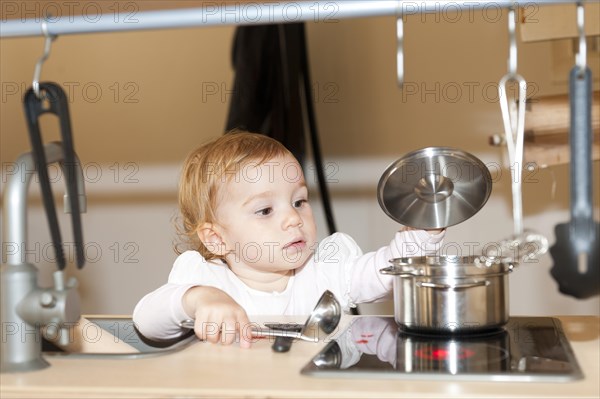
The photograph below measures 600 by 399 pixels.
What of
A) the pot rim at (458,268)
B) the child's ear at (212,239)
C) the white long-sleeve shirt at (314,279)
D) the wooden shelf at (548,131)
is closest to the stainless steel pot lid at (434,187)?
the pot rim at (458,268)

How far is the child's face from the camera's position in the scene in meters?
1.30

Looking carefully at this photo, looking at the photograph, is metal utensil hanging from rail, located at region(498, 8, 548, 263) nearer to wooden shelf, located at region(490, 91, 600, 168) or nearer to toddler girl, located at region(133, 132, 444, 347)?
toddler girl, located at region(133, 132, 444, 347)

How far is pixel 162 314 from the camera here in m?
1.11

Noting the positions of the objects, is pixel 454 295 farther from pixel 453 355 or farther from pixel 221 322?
pixel 221 322

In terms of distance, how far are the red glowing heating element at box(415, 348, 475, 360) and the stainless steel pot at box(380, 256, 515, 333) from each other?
0.21 ft

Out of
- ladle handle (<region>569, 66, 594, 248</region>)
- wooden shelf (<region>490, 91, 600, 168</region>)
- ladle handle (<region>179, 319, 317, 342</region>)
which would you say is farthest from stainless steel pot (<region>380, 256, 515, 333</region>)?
wooden shelf (<region>490, 91, 600, 168</region>)

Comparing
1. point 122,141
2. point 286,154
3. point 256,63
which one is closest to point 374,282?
point 286,154

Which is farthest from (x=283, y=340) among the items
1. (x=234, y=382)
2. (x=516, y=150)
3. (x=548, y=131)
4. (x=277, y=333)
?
(x=548, y=131)

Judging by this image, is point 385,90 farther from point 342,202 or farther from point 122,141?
point 122,141

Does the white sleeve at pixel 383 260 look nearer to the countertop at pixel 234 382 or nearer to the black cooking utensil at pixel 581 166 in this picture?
the countertop at pixel 234 382

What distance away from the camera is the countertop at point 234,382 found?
727 millimetres

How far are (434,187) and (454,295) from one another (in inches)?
5.9

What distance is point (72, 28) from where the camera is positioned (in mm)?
874

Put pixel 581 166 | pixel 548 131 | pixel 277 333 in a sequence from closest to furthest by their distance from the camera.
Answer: pixel 581 166, pixel 277 333, pixel 548 131
